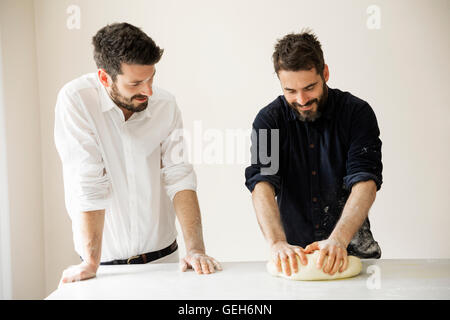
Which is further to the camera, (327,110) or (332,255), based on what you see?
(327,110)

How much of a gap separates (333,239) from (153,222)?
2.03 ft

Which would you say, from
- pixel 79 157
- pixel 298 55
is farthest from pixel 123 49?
pixel 298 55

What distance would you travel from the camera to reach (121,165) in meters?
1.52

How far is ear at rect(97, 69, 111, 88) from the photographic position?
1452 mm

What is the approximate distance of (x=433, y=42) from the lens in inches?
95.4

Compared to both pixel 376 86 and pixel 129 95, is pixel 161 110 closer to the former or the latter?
pixel 129 95

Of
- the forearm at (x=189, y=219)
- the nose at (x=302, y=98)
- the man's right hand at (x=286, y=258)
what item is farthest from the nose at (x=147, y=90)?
the man's right hand at (x=286, y=258)

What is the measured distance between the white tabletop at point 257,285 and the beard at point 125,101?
50cm

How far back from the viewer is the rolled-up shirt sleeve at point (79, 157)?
4.57ft

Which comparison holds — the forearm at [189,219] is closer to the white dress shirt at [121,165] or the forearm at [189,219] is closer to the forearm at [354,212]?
the white dress shirt at [121,165]

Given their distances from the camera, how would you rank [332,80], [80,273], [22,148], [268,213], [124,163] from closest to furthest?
[80,273], [268,213], [124,163], [22,148], [332,80]

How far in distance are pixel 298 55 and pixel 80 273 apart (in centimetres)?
90

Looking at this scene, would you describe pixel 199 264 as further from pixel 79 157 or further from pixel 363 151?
pixel 363 151
